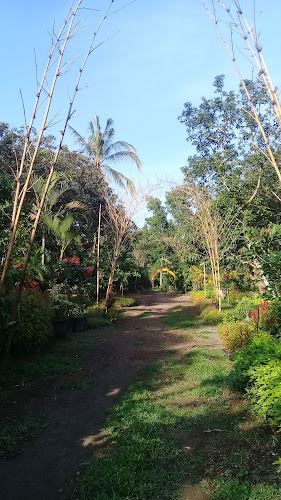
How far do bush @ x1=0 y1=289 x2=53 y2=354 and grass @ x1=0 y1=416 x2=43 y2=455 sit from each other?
1.98 meters

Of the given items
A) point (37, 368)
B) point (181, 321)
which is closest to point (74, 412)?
point (37, 368)

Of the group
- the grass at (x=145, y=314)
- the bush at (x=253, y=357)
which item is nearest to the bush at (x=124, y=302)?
the grass at (x=145, y=314)

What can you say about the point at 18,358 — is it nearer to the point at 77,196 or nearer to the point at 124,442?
the point at 124,442

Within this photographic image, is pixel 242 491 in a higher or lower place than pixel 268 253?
lower

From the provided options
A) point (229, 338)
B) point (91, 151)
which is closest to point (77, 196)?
point (91, 151)

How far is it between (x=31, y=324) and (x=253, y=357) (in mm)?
3869

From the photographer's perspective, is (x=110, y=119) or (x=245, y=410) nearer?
(x=245, y=410)

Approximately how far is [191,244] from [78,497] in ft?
49.7

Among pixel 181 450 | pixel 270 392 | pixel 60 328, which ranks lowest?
pixel 181 450

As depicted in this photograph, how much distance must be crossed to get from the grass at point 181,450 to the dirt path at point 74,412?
0.64 feet

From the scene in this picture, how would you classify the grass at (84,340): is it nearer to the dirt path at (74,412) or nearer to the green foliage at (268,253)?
the dirt path at (74,412)

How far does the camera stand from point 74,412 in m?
4.20

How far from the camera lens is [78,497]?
102 inches

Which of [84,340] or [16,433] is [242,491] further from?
[84,340]
